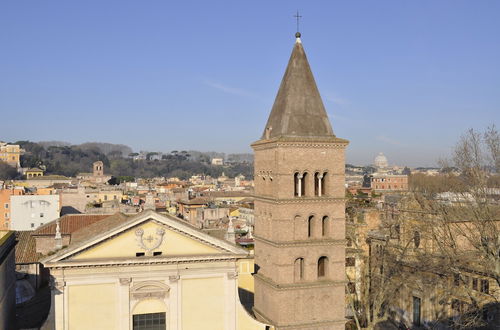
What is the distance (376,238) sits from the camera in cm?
4038

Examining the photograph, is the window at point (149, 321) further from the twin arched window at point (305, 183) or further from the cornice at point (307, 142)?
the cornice at point (307, 142)

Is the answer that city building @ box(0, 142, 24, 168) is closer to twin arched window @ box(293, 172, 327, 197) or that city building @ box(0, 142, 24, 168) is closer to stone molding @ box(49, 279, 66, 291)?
stone molding @ box(49, 279, 66, 291)

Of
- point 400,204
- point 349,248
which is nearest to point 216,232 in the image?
point 349,248

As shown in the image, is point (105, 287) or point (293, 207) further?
point (293, 207)

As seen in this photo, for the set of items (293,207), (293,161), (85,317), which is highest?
(293,161)

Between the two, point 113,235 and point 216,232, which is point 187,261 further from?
point 216,232

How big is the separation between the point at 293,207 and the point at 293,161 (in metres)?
2.04

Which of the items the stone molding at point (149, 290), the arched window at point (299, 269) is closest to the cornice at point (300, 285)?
the arched window at point (299, 269)

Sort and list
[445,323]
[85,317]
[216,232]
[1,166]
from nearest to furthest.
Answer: [85,317] → [445,323] → [216,232] → [1,166]

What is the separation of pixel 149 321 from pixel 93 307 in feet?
7.87

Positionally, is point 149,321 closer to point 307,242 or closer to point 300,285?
point 300,285

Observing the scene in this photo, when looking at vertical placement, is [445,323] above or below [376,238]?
below

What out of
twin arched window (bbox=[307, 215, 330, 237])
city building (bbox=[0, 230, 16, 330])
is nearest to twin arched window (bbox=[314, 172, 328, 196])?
twin arched window (bbox=[307, 215, 330, 237])

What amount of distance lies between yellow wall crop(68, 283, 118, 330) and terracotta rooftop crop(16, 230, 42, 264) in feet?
30.4
